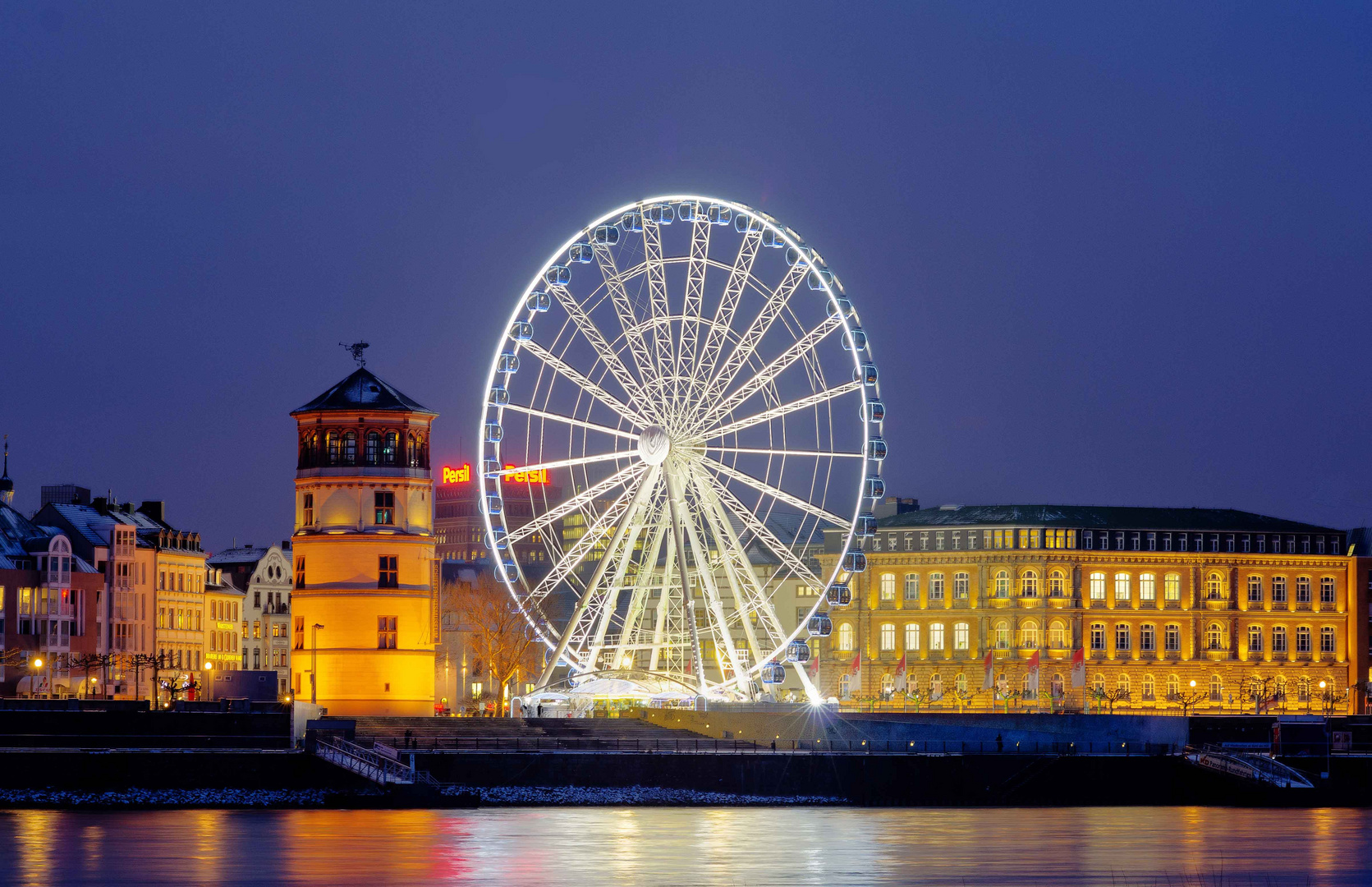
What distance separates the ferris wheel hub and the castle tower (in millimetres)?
13243

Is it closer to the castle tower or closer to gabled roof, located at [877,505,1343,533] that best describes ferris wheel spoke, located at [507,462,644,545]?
the castle tower

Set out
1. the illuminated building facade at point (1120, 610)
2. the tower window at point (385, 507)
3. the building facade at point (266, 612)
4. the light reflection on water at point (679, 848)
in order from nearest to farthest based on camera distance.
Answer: the light reflection on water at point (679, 848), the tower window at point (385, 507), the illuminated building facade at point (1120, 610), the building facade at point (266, 612)

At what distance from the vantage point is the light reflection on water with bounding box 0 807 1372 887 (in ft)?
201

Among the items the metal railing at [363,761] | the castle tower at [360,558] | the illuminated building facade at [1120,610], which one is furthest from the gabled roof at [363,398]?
the illuminated building facade at [1120,610]

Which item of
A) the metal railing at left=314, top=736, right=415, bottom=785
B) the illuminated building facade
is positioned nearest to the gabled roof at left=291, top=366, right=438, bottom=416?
the metal railing at left=314, top=736, right=415, bottom=785

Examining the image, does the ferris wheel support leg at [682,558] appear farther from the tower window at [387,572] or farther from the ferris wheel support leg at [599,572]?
the tower window at [387,572]

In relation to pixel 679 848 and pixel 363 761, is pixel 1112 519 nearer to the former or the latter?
pixel 363 761

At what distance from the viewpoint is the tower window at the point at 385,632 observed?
11181 cm

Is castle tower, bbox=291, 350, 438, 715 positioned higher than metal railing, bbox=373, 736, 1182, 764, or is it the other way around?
castle tower, bbox=291, 350, 438, 715

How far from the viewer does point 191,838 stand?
72.8 m

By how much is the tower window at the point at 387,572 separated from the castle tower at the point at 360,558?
4cm

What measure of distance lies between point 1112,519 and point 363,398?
242ft

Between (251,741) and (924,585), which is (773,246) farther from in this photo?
(924,585)

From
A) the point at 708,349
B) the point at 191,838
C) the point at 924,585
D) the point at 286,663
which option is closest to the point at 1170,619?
the point at 924,585
